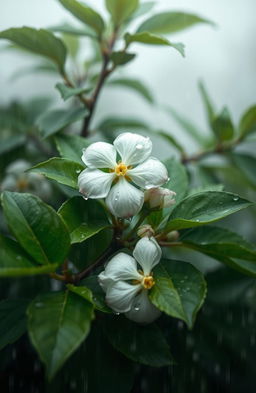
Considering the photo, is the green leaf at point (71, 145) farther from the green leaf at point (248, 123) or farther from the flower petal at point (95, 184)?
the green leaf at point (248, 123)

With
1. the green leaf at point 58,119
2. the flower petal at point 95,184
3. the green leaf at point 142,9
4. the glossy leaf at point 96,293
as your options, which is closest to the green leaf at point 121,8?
the green leaf at point 142,9

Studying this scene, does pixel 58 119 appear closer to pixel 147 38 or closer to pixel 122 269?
pixel 147 38

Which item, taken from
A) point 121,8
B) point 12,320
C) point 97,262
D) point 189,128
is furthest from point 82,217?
point 189,128

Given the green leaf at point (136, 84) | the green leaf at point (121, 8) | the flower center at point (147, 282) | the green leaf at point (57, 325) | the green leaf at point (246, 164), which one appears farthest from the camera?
the green leaf at point (136, 84)

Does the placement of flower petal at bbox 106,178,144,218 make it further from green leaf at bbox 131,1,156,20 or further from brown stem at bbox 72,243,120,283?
green leaf at bbox 131,1,156,20

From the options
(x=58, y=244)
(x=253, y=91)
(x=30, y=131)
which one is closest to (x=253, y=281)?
(x=58, y=244)
